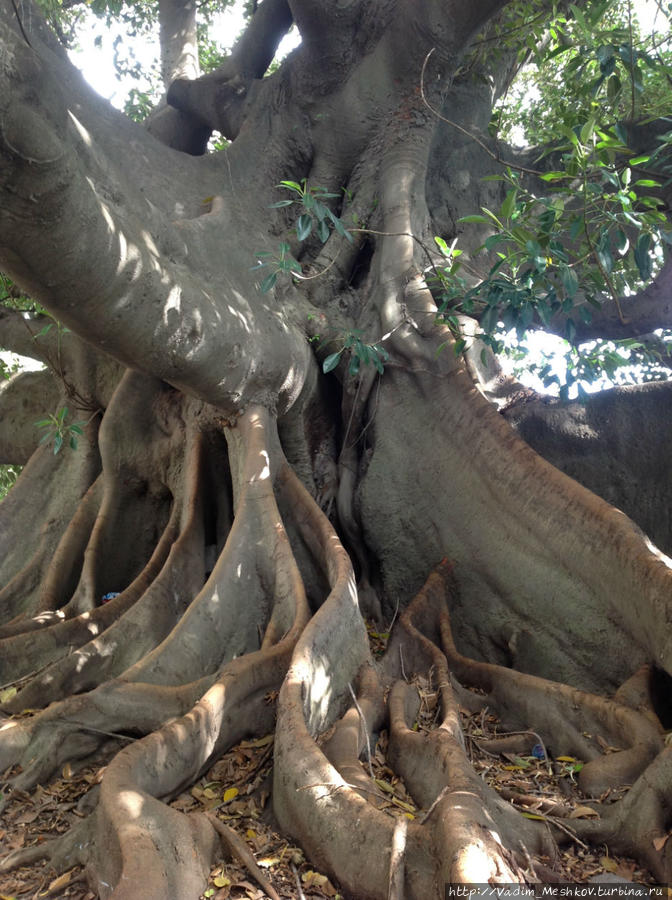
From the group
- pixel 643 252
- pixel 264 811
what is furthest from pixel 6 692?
pixel 643 252

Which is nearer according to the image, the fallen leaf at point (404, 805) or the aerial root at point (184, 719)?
the aerial root at point (184, 719)

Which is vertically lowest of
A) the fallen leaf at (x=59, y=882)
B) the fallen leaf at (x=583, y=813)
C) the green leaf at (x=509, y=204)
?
the fallen leaf at (x=59, y=882)

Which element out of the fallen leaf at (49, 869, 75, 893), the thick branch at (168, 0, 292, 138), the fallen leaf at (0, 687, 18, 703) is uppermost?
the thick branch at (168, 0, 292, 138)

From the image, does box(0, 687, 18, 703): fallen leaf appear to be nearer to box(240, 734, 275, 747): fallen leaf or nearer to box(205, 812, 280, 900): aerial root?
box(240, 734, 275, 747): fallen leaf

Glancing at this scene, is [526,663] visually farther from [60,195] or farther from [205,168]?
[205,168]

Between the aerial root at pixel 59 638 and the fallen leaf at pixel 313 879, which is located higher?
the aerial root at pixel 59 638

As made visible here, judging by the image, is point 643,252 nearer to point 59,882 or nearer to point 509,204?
point 509,204

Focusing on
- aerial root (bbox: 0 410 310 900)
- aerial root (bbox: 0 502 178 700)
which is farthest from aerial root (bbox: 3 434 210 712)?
aerial root (bbox: 0 410 310 900)

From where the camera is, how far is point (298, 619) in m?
3.84

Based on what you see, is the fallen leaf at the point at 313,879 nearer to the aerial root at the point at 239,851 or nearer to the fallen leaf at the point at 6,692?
the aerial root at the point at 239,851

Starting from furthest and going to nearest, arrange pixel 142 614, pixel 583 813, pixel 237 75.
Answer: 1. pixel 237 75
2. pixel 142 614
3. pixel 583 813

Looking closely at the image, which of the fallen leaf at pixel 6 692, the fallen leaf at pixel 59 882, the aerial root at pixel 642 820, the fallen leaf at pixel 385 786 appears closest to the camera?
the fallen leaf at pixel 59 882

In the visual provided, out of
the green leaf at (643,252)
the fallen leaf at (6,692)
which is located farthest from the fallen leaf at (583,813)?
the fallen leaf at (6,692)

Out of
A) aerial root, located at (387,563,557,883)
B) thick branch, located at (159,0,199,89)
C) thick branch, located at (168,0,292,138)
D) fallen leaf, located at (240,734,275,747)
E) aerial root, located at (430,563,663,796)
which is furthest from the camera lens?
thick branch, located at (159,0,199,89)
